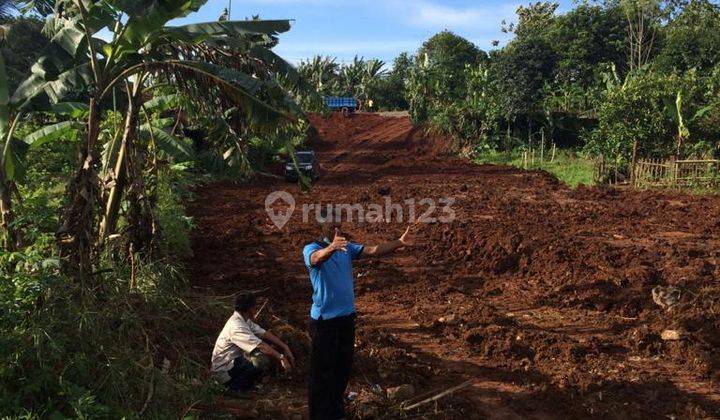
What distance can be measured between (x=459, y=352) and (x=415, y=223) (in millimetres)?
7975

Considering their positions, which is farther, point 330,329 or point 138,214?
point 138,214

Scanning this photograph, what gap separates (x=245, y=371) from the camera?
5484 millimetres

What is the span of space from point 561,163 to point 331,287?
24.0 meters

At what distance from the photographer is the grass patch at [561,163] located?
23.4 metres

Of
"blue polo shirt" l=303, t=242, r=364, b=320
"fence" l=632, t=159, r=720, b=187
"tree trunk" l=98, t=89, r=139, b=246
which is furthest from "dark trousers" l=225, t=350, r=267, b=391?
"fence" l=632, t=159, r=720, b=187

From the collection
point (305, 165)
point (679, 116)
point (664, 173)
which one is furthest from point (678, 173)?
point (305, 165)

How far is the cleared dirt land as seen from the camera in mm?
5688

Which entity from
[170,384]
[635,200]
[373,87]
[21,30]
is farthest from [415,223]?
[373,87]

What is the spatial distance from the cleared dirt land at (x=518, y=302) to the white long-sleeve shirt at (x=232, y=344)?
31cm

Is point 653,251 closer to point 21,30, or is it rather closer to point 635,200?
point 635,200

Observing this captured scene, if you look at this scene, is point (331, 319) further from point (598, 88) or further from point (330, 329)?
point (598, 88)

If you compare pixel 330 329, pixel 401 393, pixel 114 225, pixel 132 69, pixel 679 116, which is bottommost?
pixel 401 393

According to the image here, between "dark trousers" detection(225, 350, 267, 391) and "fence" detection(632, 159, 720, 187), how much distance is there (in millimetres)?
17707

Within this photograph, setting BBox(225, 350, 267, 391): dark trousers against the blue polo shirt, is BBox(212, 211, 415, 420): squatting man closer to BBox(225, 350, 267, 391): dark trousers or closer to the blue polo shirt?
the blue polo shirt
